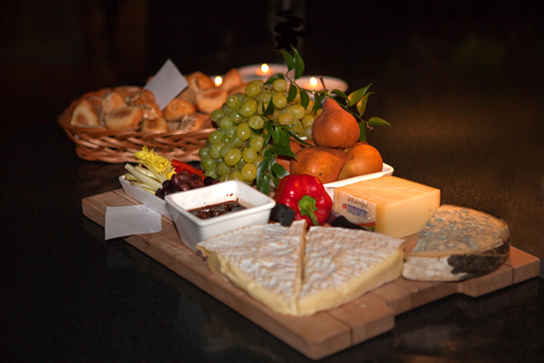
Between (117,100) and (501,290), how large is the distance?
1.50 metres

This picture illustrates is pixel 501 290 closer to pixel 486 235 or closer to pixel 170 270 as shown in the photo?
pixel 486 235

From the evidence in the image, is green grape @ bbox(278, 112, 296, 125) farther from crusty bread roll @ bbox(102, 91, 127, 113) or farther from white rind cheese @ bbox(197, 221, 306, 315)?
crusty bread roll @ bbox(102, 91, 127, 113)

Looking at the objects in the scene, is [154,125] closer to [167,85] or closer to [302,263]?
[167,85]

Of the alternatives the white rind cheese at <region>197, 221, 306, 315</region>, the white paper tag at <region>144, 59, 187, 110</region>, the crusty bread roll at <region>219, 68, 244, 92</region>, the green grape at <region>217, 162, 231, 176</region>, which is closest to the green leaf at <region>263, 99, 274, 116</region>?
the green grape at <region>217, 162, 231, 176</region>

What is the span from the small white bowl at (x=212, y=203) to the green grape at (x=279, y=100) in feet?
1.18

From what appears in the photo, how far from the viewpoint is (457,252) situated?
1115mm

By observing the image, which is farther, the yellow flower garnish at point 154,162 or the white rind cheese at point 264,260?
the yellow flower garnish at point 154,162

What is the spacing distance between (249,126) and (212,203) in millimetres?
343

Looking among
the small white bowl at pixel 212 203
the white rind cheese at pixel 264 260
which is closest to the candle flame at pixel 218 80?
the small white bowl at pixel 212 203

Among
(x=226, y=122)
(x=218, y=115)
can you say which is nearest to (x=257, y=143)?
(x=226, y=122)

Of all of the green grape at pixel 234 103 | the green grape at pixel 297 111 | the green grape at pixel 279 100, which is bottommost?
the green grape at pixel 297 111

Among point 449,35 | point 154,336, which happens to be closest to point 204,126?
point 154,336

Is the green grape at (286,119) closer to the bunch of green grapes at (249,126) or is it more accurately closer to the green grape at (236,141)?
the bunch of green grapes at (249,126)

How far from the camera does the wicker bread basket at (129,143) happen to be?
192cm
